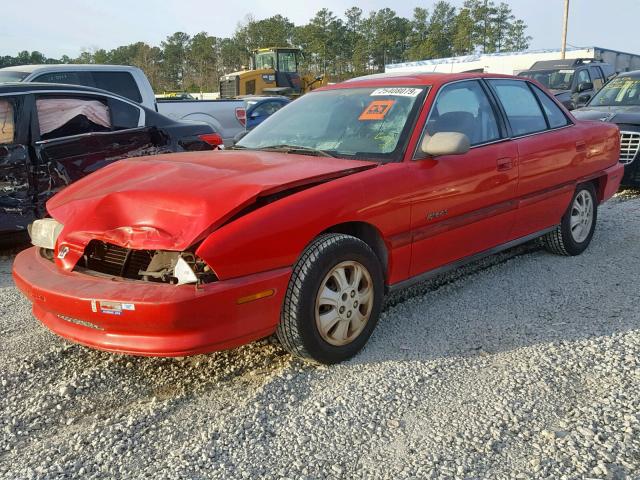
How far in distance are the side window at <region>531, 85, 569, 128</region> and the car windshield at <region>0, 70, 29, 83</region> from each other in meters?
6.23

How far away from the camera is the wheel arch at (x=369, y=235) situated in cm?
324

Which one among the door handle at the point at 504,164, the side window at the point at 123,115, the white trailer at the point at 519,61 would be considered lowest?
the door handle at the point at 504,164

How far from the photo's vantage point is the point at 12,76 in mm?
7578

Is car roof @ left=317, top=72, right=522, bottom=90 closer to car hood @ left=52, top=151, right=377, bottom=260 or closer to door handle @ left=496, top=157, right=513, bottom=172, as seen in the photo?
door handle @ left=496, top=157, right=513, bottom=172

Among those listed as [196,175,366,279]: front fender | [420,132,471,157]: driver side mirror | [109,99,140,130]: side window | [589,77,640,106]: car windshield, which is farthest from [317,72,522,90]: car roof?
[589,77,640,106]: car windshield

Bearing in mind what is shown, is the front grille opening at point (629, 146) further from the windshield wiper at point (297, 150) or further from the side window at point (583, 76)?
the side window at point (583, 76)

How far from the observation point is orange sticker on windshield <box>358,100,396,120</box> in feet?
12.4

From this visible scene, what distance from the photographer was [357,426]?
2.56 meters

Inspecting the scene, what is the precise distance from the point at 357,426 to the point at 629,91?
832 cm

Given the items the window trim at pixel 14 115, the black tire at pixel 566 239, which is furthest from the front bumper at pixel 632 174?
the window trim at pixel 14 115

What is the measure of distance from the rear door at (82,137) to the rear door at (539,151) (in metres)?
3.53

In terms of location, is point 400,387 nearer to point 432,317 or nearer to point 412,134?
point 432,317

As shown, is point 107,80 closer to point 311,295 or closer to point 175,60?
point 311,295

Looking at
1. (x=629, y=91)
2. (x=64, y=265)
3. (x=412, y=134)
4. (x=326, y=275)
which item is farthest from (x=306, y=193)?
(x=629, y=91)
